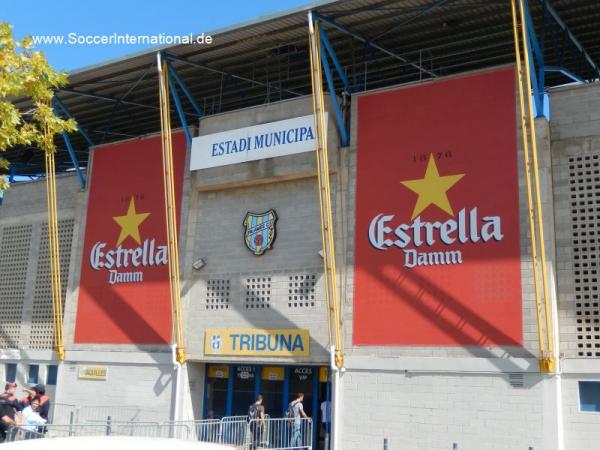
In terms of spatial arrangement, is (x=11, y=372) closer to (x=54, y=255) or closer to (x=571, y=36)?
(x=54, y=255)

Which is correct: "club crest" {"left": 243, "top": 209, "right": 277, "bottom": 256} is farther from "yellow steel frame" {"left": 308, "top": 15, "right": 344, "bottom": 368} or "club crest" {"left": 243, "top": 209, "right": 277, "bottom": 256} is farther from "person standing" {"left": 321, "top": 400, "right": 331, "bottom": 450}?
"person standing" {"left": 321, "top": 400, "right": 331, "bottom": 450}

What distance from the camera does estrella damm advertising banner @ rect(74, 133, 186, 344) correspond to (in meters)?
26.3

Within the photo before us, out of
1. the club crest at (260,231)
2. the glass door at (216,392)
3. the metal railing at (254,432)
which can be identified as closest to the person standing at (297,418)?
the metal railing at (254,432)

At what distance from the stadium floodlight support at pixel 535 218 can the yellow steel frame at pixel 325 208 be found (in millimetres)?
5590

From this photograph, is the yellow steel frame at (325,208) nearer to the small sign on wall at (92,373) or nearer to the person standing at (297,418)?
the person standing at (297,418)

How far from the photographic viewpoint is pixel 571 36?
23578 mm

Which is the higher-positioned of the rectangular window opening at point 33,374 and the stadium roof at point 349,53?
the stadium roof at point 349,53

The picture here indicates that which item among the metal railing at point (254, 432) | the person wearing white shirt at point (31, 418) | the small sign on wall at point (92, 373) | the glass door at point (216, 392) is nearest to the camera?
the person wearing white shirt at point (31, 418)

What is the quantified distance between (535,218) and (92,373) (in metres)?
16.3

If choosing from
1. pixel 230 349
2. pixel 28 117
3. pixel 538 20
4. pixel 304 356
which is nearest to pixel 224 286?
pixel 230 349

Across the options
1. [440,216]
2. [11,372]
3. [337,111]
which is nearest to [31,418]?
[440,216]

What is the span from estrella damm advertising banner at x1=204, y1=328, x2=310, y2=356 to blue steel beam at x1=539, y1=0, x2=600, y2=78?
11.7 metres

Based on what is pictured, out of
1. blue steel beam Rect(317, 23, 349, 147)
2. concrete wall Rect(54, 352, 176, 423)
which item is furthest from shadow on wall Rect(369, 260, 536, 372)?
concrete wall Rect(54, 352, 176, 423)

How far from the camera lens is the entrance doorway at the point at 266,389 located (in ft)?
76.5
